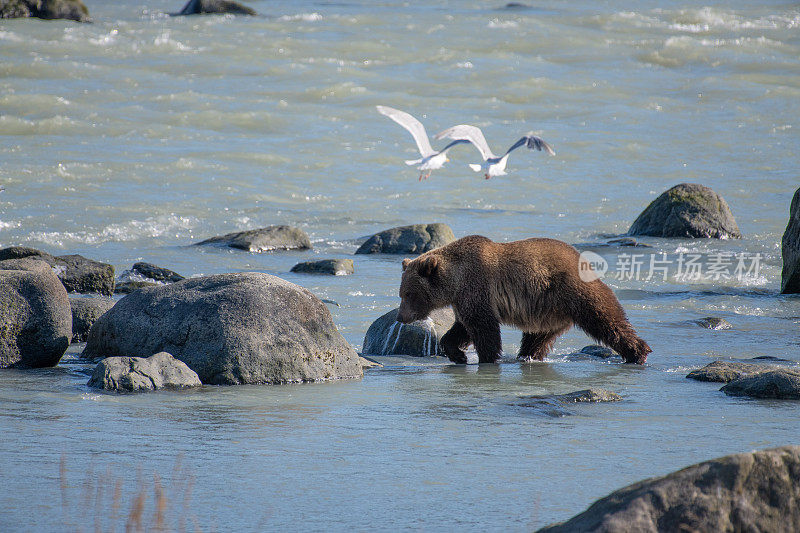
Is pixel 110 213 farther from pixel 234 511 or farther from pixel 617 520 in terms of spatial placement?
pixel 617 520

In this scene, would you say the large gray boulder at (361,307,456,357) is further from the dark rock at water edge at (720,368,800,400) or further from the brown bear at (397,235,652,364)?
the dark rock at water edge at (720,368,800,400)

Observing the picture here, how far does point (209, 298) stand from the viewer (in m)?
7.59

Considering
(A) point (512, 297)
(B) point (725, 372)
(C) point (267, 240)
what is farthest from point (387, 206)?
(B) point (725, 372)

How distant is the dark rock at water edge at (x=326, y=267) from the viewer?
13.3m

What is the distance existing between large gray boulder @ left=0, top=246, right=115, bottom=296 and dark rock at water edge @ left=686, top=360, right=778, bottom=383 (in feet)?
22.2

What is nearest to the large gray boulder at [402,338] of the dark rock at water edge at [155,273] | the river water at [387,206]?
the river water at [387,206]

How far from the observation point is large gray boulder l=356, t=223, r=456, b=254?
1480 cm

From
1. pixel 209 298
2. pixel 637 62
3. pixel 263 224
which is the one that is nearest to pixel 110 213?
pixel 263 224

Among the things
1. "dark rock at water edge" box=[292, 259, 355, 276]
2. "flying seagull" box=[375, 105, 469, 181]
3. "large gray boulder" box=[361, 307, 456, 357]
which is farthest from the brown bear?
"dark rock at water edge" box=[292, 259, 355, 276]

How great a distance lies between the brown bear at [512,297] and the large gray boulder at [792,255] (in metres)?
4.59

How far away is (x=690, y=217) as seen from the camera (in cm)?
1633

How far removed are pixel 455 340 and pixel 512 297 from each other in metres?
0.66

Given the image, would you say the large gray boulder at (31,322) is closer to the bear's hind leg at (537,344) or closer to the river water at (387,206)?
the river water at (387,206)

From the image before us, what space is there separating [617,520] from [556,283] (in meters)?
5.66
